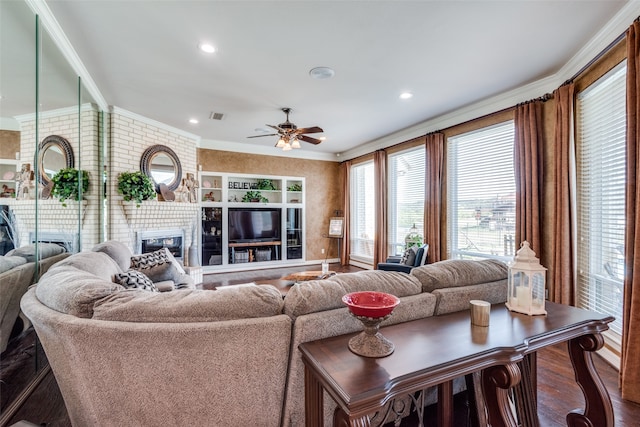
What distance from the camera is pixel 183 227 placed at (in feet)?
17.7

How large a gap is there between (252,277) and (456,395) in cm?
429

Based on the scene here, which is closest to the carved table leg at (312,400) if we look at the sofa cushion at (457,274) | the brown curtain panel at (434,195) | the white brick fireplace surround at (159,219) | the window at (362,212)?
the sofa cushion at (457,274)

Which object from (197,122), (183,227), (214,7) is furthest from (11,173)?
(183,227)

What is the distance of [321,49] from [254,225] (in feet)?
14.6

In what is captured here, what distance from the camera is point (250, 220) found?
21.1ft

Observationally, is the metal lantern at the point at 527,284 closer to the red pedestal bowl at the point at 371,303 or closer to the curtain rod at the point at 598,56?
the red pedestal bowl at the point at 371,303

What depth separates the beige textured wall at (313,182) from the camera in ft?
21.1

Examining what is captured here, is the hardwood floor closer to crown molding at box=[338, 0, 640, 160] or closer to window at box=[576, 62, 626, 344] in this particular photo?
window at box=[576, 62, 626, 344]

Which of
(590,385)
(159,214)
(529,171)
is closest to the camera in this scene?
(590,385)

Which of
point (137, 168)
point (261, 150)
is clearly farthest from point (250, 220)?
Result: point (137, 168)

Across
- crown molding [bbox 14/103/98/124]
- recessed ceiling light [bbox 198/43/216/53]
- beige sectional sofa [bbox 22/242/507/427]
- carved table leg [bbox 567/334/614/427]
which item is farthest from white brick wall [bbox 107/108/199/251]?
carved table leg [bbox 567/334/614/427]

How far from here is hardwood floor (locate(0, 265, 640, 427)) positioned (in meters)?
1.79

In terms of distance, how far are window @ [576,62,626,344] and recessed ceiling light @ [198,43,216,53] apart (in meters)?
3.53

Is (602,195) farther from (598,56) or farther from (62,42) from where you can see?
(62,42)
